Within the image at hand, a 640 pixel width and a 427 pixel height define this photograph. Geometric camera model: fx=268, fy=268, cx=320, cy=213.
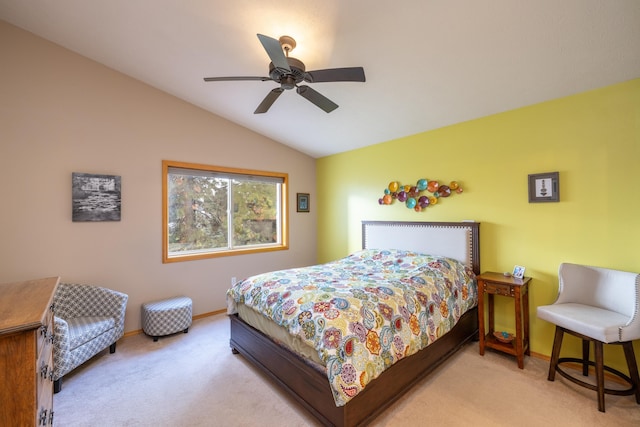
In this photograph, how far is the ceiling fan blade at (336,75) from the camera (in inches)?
75.5

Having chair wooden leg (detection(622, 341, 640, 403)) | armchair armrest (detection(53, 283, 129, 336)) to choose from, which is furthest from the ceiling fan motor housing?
chair wooden leg (detection(622, 341, 640, 403))

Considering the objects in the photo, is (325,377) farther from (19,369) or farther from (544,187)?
(544,187)

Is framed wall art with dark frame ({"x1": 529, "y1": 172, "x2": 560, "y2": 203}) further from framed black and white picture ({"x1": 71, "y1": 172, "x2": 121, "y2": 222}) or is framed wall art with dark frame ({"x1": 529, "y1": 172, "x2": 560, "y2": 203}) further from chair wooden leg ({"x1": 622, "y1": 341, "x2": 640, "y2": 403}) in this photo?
framed black and white picture ({"x1": 71, "y1": 172, "x2": 121, "y2": 222})

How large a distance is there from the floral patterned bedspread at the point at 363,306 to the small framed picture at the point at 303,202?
192cm

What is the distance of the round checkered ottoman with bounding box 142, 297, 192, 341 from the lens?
302 cm

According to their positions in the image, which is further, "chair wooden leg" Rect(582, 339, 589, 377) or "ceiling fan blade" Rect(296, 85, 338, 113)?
"chair wooden leg" Rect(582, 339, 589, 377)

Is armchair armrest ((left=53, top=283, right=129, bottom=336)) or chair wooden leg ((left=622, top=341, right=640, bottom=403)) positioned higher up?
armchair armrest ((left=53, top=283, right=129, bottom=336))

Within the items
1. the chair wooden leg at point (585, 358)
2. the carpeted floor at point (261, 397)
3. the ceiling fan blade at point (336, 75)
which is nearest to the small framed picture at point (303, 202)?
the carpeted floor at point (261, 397)

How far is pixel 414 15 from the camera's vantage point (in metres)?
1.89

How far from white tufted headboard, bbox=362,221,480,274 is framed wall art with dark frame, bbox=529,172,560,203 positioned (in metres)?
0.61

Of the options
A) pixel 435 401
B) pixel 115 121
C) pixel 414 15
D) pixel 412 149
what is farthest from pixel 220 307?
pixel 414 15

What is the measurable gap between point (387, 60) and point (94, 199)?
3409 millimetres

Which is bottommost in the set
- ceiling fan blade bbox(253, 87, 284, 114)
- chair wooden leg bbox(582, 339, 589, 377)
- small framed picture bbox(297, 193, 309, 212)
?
chair wooden leg bbox(582, 339, 589, 377)

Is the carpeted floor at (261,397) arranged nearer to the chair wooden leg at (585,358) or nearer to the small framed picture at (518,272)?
the chair wooden leg at (585,358)
